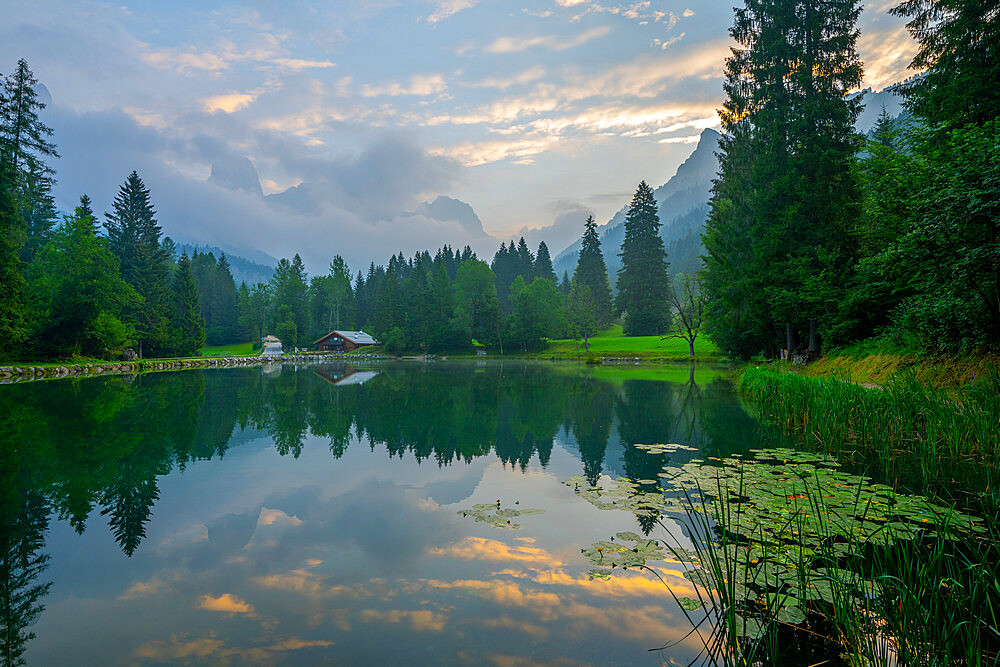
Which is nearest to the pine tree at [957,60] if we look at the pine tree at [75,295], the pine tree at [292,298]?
the pine tree at [75,295]

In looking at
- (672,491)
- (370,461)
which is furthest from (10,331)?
(672,491)

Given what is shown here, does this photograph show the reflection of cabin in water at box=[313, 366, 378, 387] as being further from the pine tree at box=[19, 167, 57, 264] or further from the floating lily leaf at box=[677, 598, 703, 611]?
the pine tree at box=[19, 167, 57, 264]

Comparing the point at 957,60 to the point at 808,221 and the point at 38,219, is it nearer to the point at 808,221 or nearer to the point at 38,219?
the point at 808,221

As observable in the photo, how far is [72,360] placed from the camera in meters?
40.5

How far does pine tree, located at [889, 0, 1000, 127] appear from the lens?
51.4 ft

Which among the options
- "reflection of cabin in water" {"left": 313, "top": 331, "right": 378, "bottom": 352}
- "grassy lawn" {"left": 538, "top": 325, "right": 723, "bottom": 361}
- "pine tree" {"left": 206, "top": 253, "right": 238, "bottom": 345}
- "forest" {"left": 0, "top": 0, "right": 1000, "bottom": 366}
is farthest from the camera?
"reflection of cabin in water" {"left": 313, "top": 331, "right": 378, "bottom": 352}

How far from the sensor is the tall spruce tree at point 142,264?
5591 centimetres

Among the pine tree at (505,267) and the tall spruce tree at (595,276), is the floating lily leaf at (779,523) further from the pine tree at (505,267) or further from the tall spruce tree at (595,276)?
the pine tree at (505,267)

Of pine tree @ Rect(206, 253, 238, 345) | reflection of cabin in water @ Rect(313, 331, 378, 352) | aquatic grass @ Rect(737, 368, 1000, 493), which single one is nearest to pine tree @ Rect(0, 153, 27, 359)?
aquatic grass @ Rect(737, 368, 1000, 493)

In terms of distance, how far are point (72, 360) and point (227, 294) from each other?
227 ft

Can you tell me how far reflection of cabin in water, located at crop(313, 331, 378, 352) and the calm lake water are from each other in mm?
78956

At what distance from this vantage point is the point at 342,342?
95.6 meters

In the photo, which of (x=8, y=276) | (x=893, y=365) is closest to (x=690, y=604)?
(x=893, y=365)

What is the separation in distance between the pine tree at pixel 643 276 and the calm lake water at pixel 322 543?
62272mm
